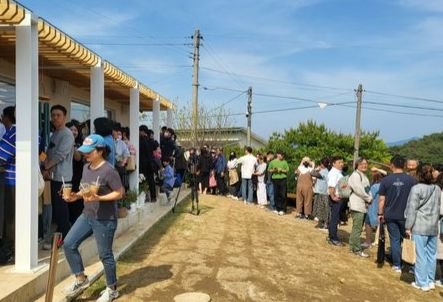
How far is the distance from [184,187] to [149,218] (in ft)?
20.4

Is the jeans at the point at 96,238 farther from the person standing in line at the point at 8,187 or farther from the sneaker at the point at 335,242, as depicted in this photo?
the sneaker at the point at 335,242

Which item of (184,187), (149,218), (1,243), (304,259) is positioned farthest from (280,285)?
(184,187)

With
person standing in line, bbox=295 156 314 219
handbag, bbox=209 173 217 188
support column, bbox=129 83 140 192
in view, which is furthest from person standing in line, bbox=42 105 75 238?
handbag, bbox=209 173 217 188

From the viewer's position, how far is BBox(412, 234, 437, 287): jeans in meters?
7.10

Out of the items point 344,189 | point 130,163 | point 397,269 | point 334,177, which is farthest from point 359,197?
point 130,163

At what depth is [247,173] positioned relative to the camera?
15.8 metres

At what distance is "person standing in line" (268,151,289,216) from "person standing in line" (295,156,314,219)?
0.57 m

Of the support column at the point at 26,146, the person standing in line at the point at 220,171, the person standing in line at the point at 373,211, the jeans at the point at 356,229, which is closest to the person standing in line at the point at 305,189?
the person standing in line at the point at 373,211

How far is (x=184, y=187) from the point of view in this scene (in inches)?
625

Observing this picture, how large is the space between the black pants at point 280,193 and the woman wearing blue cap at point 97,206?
33.5ft

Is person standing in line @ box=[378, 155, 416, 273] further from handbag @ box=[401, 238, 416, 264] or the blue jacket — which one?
the blue jacket

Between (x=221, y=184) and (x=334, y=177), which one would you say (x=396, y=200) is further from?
(x=221, y=184)

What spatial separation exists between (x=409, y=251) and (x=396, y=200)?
812mm

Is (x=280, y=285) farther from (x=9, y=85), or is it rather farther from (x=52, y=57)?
(x=9, y=85)
